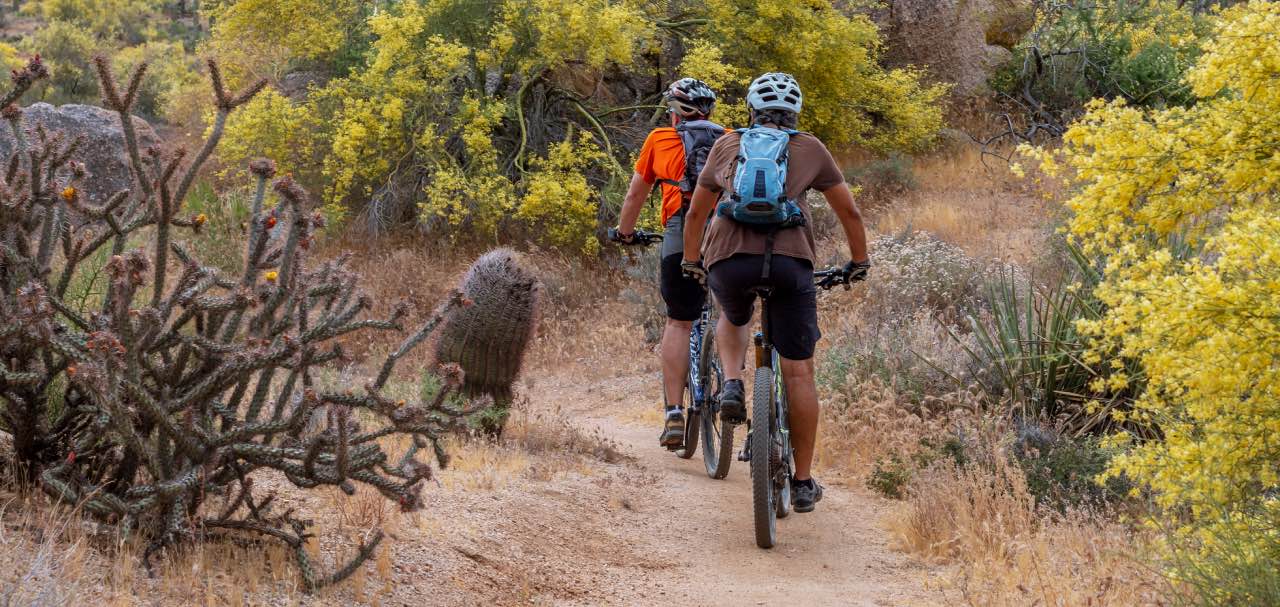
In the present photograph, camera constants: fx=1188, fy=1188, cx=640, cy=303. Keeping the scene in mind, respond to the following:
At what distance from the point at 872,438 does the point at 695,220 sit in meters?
2.39

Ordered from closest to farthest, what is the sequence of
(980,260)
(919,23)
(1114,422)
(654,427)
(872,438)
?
(1114,422) → (872,438) → (654,427) → (980,260) → (919,23)

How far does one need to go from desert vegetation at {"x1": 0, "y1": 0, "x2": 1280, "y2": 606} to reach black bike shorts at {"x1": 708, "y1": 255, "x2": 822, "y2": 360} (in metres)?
0.98

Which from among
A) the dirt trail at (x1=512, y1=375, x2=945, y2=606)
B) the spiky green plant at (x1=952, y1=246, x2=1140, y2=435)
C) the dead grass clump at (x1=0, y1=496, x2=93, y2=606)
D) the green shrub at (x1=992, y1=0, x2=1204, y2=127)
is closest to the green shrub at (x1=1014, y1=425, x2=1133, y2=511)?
the spiky green plant at (x1=952, y1=246, x2=1140, y2=435)

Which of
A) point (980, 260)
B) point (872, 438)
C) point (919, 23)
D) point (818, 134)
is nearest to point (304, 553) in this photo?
point (872, 438)

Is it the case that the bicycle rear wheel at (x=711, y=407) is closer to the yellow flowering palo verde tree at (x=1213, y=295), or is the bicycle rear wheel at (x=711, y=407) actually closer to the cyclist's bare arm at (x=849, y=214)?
the cyclist's bare arm at (x=849, y=214)

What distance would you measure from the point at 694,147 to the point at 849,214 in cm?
125

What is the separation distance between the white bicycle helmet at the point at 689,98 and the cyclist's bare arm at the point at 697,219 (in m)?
0.97

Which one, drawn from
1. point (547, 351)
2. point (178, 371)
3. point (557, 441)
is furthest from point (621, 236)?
point (547, 351)

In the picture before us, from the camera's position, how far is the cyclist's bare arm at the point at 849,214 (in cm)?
518

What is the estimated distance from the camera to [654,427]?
9.16 meters

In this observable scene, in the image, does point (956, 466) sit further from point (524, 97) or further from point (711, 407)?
point (524, 97)

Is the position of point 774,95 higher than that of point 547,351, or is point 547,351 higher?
point 774,95

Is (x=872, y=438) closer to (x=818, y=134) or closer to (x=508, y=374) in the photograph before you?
(x=508, y=374)

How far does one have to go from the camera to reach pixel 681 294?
21.6 ft
